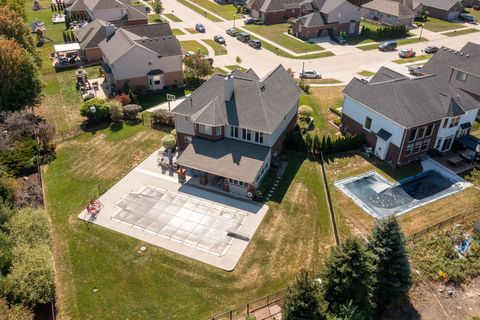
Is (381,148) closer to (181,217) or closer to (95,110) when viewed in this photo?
(181,217)

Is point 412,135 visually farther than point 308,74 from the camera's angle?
No

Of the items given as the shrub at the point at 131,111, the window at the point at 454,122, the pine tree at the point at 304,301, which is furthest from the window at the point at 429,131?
the shrub at the point at 131,111

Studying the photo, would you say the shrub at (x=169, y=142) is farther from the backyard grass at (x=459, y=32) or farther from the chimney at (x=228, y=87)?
the backyard grass at (x=459, y=32)

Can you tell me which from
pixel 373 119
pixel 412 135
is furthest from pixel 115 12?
pixel 412 135

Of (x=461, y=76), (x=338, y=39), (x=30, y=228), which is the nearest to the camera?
(x=30, y=228)

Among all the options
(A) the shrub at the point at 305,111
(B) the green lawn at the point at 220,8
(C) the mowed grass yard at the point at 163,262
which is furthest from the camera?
(B) the green lawn at the point at 220,8

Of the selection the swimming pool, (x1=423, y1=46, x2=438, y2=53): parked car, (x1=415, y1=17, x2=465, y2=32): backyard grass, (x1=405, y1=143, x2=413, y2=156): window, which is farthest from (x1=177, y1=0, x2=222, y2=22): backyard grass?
the swimming pool

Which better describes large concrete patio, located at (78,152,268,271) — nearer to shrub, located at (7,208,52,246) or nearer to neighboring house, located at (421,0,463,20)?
shrub, located at (7,208,52,246)
